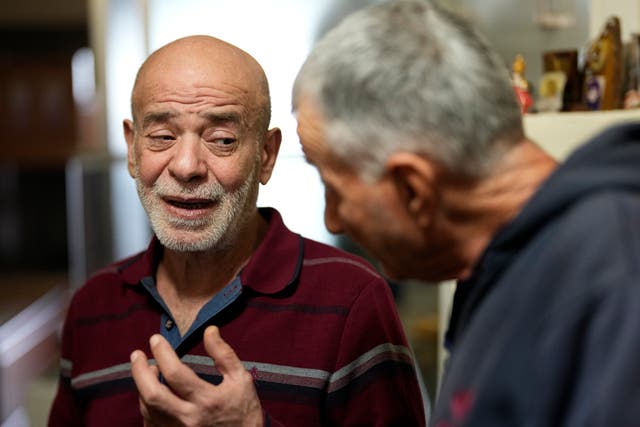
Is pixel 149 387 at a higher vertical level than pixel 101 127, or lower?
higher

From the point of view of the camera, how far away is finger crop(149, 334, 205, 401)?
126cm

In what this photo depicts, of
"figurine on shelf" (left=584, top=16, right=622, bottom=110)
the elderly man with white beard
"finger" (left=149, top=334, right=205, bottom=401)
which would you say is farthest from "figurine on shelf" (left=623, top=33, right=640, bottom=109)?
"finger" (left=149, top=334, right=205, bottom=401)

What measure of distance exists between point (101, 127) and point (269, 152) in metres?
2.30

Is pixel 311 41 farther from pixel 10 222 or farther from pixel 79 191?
pixel 10 222

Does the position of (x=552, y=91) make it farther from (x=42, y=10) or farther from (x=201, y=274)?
(x=42, y=10)

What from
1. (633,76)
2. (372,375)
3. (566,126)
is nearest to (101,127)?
(566,126)

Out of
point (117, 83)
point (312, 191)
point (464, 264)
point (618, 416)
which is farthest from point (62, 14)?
point (618, 416)

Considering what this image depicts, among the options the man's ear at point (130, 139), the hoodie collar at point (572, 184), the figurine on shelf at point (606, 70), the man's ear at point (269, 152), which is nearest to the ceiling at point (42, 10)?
the figurine on shelf at point (606, 70)

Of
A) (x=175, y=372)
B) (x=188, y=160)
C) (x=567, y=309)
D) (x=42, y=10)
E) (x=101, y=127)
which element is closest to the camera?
(x=567, y=309)

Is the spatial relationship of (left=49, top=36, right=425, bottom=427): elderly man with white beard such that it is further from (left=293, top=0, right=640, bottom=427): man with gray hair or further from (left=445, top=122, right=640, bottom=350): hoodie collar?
(left=445, top=122, right=640, bottom=350): hoodie collar

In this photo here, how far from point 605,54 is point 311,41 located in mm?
1473

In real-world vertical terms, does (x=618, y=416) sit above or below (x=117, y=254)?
above

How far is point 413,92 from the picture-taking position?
3.19 feet

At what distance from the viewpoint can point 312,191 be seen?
3.75 meters
